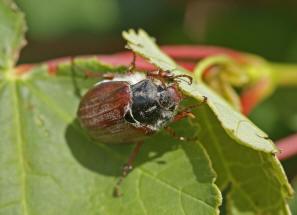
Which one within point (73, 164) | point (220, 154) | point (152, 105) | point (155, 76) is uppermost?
point (155, 76)

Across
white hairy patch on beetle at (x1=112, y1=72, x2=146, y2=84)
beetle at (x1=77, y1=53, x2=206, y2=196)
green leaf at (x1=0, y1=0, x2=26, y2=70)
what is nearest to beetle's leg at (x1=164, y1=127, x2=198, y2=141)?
beetle at (x1=77, y1=53, x2=206, y2=196)

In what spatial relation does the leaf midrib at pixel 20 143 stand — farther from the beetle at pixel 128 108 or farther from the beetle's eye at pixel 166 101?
the beetle's eye at pixel 166 101

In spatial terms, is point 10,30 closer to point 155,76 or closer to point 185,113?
point 155,76

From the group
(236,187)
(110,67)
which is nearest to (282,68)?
(236,187)

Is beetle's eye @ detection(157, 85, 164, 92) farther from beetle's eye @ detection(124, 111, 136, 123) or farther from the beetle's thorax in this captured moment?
A: beetle's eye @ detection(124, 111, 136, 123)

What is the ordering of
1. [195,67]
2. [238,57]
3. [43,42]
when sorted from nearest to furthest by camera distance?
[195,67] < [238,57] < [43,42]

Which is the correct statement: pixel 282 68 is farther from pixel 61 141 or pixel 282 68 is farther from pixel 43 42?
pixel 43 42

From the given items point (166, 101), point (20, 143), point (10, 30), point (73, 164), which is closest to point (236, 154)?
point (166, 101)

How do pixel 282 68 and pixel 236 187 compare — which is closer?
pixel 236 187
